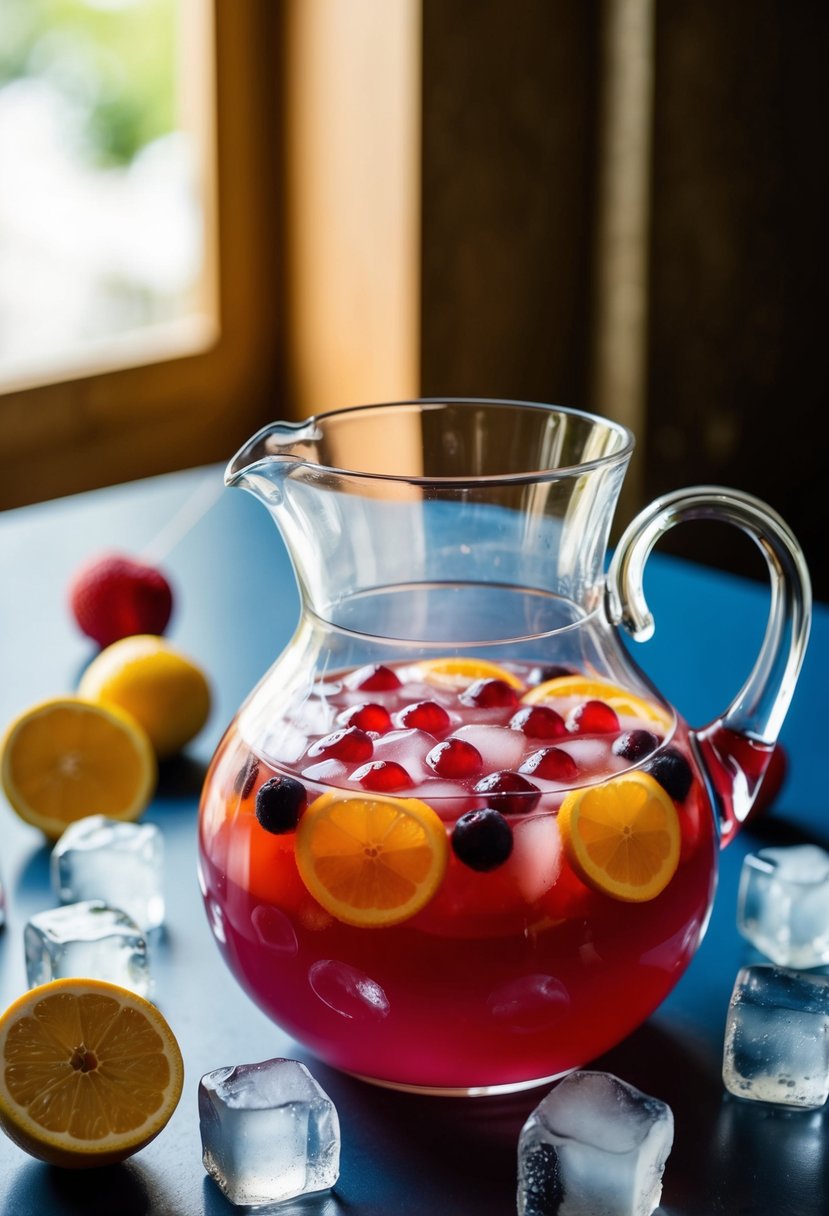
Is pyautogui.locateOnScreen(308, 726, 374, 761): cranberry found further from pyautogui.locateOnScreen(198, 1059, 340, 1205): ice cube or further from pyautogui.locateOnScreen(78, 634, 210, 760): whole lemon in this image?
pyautogui.locateOnScreen(78, 634, 210, 760): whole lemon

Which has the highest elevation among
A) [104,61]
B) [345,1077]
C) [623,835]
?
[104,61]

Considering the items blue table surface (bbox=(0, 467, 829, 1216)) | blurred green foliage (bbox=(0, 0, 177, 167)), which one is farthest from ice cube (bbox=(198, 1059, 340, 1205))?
blurred green foliage (bbox=(0, 0, 177, 167))

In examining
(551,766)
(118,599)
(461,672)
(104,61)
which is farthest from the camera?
(104,61)

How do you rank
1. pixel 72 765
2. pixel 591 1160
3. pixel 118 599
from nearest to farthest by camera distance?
pixel 591 1160, pixel 72 765, pixel 118 599

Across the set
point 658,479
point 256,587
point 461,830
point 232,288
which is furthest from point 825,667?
point 232,288

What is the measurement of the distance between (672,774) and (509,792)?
0.38 feet

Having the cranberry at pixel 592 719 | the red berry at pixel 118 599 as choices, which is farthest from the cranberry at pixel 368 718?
the red berry at pixel 118 599

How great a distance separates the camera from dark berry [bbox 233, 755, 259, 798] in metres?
0.89

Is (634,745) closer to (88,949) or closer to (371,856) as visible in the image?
(371,856)

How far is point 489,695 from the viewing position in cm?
96

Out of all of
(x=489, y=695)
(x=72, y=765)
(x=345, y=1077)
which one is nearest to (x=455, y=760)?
(x=489, y=695)

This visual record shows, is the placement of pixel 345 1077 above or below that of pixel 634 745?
below

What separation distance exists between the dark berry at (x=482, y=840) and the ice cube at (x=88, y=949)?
27 centimetres

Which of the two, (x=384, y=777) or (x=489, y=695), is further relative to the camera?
(x=489, y=695)
